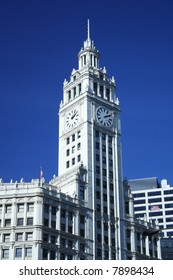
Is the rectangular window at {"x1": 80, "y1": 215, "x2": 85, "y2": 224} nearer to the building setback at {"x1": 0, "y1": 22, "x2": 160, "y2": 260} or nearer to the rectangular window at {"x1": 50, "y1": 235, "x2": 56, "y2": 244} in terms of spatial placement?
the building setback at {"x1": 0, "y1": 22, "x2": 160, "y2": 260}

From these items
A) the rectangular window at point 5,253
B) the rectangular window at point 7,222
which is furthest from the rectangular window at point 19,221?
the rectangular window at point 5,253

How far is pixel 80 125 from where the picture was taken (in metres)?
128

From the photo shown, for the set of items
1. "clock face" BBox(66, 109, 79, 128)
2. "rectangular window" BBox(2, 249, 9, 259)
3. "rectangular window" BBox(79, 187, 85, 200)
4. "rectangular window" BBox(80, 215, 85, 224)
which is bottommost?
"rectangular window" BBox(2, 249, 9, 259)

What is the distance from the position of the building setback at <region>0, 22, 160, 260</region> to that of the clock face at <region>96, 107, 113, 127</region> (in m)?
0.26

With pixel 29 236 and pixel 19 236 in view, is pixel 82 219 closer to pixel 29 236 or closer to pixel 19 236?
pixel 29 236

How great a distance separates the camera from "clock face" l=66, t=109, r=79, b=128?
13125 centimetres

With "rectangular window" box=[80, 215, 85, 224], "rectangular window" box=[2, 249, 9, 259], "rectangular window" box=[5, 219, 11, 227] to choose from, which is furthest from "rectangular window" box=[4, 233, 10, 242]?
"rectangular window" box=[80, 215, 85, 224]

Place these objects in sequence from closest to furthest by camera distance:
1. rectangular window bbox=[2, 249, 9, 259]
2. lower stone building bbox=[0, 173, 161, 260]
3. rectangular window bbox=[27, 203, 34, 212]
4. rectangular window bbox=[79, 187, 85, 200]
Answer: rectangular window bbox=[2, 249, 9, 259] < lower stone building bbox=[0, 173, 161, 260] < rectangular window bbox=[27, 203, 34, 212] < rectangular window bbox=[79, 187, 85, 200]

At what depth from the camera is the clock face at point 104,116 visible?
13088cm

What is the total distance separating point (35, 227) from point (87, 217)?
53.8 feet

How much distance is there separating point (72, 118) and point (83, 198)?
24.4 m

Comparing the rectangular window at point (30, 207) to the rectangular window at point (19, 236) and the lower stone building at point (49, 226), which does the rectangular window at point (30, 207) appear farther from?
the rectangular window at point (19, 236)

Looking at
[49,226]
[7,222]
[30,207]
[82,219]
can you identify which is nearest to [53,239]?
[49,226]
